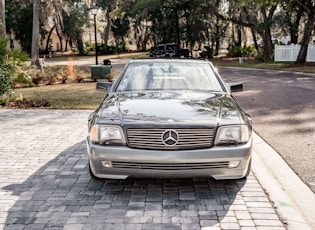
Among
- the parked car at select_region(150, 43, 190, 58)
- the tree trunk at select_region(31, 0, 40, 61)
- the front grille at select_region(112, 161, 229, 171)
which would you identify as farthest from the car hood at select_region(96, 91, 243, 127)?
the parked car at select_region(150, 43, 190, 58)

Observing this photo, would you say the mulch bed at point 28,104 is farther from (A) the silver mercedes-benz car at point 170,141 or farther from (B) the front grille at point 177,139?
(B) the front grille at point 177,139

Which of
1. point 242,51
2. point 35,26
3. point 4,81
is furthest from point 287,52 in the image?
point 4,81

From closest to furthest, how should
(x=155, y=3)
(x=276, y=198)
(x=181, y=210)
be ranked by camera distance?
(x=181, y=210)
(x=276, y=198)
(x=155, y=3)

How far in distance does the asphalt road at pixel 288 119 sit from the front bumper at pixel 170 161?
121 centimetres

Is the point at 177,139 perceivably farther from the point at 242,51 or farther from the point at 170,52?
the point at 242,51

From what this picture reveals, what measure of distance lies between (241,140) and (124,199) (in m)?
1.48

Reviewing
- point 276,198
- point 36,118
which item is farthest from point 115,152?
point 36,118

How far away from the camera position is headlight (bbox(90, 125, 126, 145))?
412 cm

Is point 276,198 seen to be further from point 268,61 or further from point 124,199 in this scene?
point 268,61

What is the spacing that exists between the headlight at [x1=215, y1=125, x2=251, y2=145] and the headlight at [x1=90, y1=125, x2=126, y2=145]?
3.46 feet

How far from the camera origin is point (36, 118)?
30.6 feet

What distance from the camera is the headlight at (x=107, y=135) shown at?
412 centimetres

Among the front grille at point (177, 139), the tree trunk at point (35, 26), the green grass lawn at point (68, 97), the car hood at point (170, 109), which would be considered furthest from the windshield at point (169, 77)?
the tree trunk at point (35, 26)

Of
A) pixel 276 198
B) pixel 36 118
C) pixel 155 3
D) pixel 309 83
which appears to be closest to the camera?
pixel 276 198
